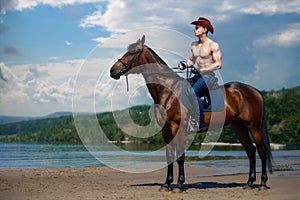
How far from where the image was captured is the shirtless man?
10.6 metres

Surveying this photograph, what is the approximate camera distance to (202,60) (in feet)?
35.3

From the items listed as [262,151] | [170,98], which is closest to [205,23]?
[170,98]

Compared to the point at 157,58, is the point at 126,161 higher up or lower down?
lower down

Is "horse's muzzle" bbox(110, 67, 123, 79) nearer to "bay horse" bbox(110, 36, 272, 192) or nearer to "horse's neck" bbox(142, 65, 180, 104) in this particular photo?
"bay horse" bbox(110, 36, 272, 192)

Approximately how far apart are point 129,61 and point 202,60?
6.01 ft

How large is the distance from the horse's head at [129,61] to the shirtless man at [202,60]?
1136 mm

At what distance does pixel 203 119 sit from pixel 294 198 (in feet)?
9.43

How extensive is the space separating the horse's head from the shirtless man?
1136 millimetres

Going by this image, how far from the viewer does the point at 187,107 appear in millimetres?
10711

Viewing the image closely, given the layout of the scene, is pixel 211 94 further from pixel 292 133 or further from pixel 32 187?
pixel 292 133

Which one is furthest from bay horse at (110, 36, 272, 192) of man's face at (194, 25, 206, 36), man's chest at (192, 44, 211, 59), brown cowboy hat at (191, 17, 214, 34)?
brown cowboy hat at (191, 17, 214, 34)

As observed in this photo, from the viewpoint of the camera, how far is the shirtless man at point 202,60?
34.9ft

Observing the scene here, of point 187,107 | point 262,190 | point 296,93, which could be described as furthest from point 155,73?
point 296,93

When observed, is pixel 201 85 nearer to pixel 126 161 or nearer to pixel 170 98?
pixel 170 98
